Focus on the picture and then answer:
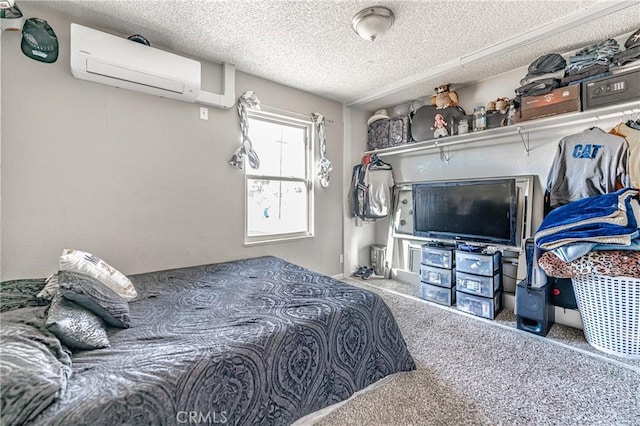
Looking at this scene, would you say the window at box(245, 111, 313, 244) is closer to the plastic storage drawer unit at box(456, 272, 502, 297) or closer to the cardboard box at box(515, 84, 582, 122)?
the plastic storage drawer unit at box(456, 272, 502, 297)

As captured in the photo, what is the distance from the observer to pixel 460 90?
3234mm

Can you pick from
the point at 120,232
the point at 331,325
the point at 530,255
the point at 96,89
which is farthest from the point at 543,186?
the point at 96,89

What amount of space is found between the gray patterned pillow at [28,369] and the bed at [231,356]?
3 centimetres

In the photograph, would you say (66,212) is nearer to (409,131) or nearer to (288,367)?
(288,367)

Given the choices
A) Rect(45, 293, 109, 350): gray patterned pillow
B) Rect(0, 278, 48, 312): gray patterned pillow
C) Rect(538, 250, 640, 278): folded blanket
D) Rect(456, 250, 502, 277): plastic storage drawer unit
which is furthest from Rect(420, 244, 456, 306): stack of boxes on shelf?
Rect(0, 278, 48, 312): gray patterned pillow

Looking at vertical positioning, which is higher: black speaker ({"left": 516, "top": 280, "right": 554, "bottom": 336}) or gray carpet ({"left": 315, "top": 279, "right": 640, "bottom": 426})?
black speaker ({"left": 516, "top": 280, "right": 554, "bottom": 336})

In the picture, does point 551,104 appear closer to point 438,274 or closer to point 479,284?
point 479,284

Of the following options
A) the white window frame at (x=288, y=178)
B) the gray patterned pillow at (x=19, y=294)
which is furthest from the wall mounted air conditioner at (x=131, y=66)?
the gray patterned pillow at (x=19, y=294)

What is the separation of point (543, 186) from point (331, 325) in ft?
8.47

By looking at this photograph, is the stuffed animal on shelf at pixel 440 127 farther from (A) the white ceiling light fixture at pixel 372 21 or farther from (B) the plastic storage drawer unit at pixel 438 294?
(B) the plastic storage drawer unit at pixel 438 294

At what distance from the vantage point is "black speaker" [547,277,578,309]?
7.71 ft

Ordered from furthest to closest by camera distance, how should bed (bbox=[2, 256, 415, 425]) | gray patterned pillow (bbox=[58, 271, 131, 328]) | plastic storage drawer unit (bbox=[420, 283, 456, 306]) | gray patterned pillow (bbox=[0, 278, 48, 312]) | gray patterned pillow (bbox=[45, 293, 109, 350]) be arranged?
plastic storage drawer unit (bbox=[420, 283, 456, 306]) → gray patterned pillow (bbox=[0, 278, 48, 312]) → gray patterned pillow (bbox=[58, 271, 131, 328]) → gray patterned pillow (bbox=[45, 293, 109, 350]) → bed (bbox=[2, 256, 415, 425])

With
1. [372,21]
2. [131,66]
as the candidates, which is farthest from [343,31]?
[131,66]

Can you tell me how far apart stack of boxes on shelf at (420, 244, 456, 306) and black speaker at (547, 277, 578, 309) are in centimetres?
81
